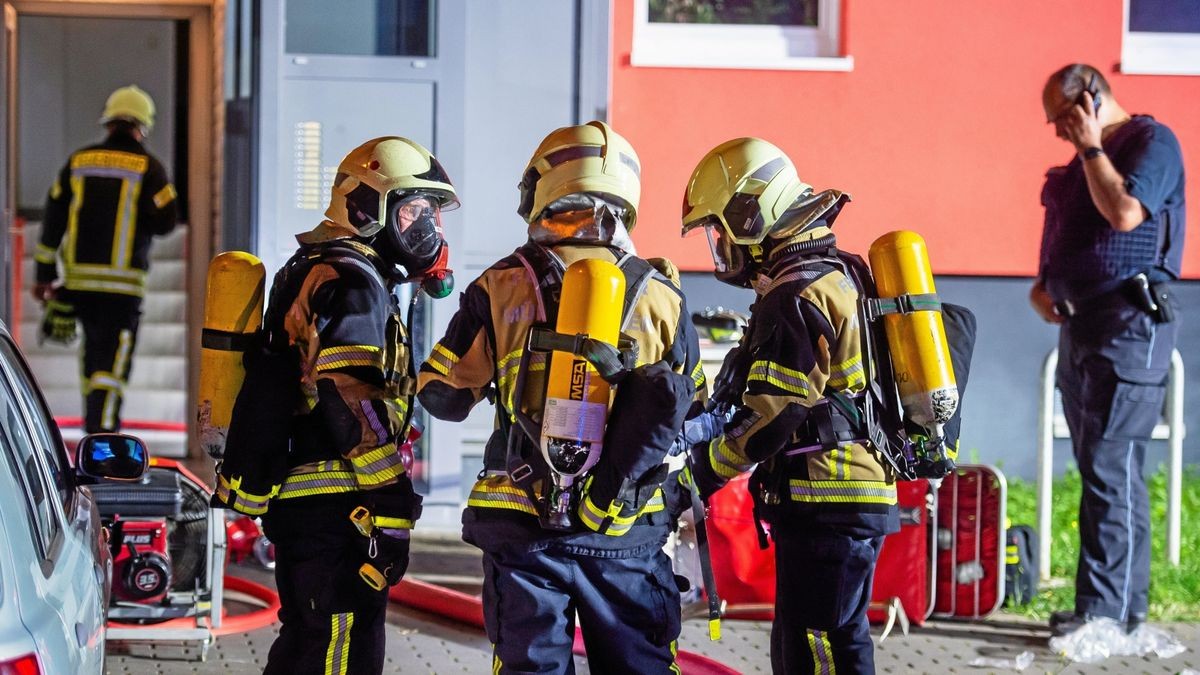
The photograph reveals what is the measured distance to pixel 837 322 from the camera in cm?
377

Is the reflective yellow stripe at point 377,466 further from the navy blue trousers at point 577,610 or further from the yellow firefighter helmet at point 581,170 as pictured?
the yellow firefighter helmet at point 581,170

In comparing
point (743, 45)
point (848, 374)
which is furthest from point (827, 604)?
point (743, 45)

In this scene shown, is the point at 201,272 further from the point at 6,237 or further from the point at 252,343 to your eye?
the point at 252,343

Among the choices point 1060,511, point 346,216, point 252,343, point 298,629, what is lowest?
point 1060,511

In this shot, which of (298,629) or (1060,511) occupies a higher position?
(298,629)

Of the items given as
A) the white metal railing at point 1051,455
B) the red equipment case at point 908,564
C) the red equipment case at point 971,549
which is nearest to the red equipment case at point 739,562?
the red equipment case at point 908,564

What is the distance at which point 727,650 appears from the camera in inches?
210

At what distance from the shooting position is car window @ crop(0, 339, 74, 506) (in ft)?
9.82

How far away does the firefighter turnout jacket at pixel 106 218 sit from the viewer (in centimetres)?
807

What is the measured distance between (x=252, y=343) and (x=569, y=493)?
1128 mm

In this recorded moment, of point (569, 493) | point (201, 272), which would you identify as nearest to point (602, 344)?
Answer: point (569, 493)

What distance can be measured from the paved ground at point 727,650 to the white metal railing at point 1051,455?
2.10 ft

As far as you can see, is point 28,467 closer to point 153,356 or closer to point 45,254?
point 45,254

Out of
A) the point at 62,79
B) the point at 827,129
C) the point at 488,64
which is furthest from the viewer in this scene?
the point at 62,79
